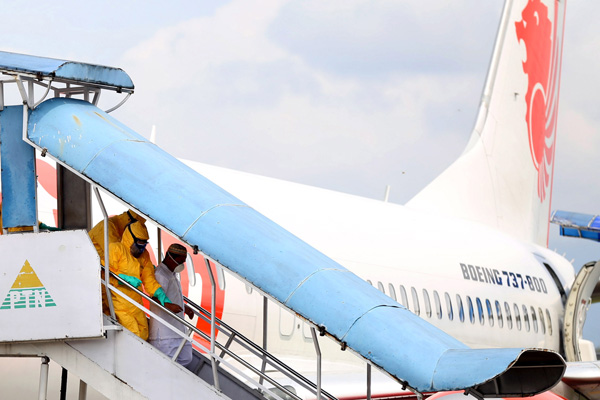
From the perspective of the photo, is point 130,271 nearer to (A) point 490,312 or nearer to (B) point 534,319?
(A) point 490,312

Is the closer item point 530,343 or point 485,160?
point 530,343

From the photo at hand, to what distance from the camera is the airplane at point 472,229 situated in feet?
32.6

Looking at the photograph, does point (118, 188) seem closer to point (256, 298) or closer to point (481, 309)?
point (256, 298)

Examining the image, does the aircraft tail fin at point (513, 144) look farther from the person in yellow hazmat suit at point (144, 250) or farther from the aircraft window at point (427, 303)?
the person in yellow hazmat suit at point (144, 250)

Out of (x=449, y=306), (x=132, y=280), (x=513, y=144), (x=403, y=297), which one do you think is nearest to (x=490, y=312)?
(x=449, y=306)

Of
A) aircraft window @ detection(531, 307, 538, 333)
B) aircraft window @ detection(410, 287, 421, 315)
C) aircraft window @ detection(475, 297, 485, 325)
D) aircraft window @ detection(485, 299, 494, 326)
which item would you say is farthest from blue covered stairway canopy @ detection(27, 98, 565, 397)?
aircraft window @ detection(531, 307, 538, 333)

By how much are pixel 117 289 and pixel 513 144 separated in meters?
13.9

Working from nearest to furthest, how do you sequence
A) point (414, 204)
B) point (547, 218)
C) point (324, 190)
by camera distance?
1. point (324, 190)
2. point (414, 204)
3. point (547, 218)

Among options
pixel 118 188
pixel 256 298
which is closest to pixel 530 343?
pixel 256 298

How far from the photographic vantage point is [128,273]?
19.2 ft

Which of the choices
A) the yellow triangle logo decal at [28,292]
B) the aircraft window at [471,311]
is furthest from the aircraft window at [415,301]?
the yellow triangle logo decal at [28,292]

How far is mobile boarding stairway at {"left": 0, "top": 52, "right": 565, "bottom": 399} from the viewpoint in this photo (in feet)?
16.4

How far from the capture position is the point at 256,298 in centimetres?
924

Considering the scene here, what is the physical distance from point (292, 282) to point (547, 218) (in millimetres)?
15409
